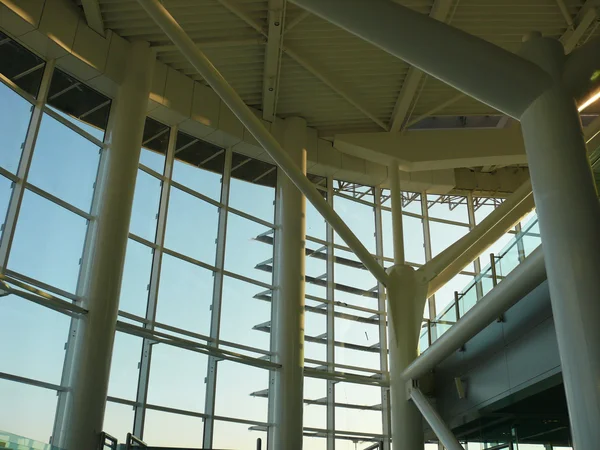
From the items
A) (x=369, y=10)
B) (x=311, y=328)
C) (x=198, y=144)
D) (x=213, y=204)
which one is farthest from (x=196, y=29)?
(x=369, y=10)

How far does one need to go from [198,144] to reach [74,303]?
21.3ft

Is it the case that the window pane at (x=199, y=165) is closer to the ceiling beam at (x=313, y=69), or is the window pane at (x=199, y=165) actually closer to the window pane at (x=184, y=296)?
the window pane at (x=184, y=296)

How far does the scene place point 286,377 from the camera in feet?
55.6

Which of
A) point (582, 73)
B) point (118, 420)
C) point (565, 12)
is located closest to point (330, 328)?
point (118, 420)

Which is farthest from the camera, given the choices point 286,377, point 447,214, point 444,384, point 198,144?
point 447,214

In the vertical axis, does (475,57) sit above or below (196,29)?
below

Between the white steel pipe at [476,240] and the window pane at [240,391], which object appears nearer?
the white steel pipe at [476,240]

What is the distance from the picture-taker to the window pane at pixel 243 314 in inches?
668

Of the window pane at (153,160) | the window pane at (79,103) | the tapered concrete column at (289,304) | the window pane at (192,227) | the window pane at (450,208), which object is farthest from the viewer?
the window pane at (450,208)

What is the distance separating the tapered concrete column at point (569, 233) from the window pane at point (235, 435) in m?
11.3

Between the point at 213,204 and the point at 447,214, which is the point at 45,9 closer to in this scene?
the point at 213,204

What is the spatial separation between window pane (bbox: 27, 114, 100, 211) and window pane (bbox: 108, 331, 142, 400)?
123 inches

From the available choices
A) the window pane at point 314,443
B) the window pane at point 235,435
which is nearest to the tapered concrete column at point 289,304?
the window pane at point 235,435

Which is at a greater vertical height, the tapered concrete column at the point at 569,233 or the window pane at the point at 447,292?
the window pane at the point at 447,292
